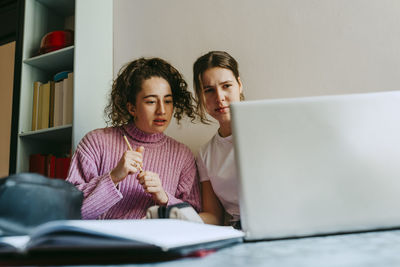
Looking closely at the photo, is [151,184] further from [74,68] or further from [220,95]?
[74,68]

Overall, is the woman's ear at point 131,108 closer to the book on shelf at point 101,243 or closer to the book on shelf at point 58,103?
the book on shelf at point 58,103

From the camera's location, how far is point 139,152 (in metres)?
1.02

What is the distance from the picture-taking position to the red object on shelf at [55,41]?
172 centimetres

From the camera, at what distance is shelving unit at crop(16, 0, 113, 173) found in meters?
1.63

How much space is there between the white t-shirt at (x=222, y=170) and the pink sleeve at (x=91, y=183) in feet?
1.12

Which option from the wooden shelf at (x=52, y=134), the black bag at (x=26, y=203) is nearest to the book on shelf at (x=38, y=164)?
the wooden shelf at (x=52, y=134)

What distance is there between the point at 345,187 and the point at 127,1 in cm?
166

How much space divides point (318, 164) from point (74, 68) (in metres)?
1.38

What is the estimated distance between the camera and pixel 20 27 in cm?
180

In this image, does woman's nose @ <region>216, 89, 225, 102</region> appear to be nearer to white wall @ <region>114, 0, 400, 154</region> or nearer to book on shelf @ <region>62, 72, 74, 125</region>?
white wall @ <region>114, 0, 400, 154</region>

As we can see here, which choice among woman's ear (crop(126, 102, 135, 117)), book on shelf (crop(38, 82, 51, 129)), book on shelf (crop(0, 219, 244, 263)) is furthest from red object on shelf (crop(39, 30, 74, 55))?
book on shelf (crop(0, 219, 244, 263))

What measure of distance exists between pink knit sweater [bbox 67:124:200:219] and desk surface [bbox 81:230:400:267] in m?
0.64

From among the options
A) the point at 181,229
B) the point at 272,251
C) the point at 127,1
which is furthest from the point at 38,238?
the point at 127,1

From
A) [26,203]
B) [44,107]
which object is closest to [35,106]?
[44,107]
